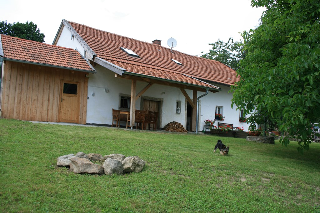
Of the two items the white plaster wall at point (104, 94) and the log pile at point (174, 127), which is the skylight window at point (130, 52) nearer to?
the white plaster wall at point (104, 94)

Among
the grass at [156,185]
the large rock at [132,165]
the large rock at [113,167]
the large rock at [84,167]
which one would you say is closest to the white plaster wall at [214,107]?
the grass at [156,185]

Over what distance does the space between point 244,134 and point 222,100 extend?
2.76 metres

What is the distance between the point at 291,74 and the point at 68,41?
44.0 feet

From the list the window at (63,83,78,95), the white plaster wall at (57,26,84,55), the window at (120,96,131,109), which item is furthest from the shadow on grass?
the white plaster wall at (57,26,84,55)

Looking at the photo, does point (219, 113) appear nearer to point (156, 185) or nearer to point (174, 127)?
point (174, 127)

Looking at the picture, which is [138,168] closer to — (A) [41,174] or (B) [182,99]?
(A) [41,174]

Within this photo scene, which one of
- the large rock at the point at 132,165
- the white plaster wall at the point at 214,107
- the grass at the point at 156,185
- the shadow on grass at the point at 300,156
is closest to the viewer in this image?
the grass at the point at 156,185

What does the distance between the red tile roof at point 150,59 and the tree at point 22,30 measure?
17.1m

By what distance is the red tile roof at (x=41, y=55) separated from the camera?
12.3 m

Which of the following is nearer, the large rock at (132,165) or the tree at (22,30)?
the large rock at (132,165)

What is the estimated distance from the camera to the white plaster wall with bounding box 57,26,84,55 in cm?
1563

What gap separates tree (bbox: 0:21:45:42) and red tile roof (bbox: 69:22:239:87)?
674 inches

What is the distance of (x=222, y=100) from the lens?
1862cm

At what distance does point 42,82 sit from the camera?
13023 mm
